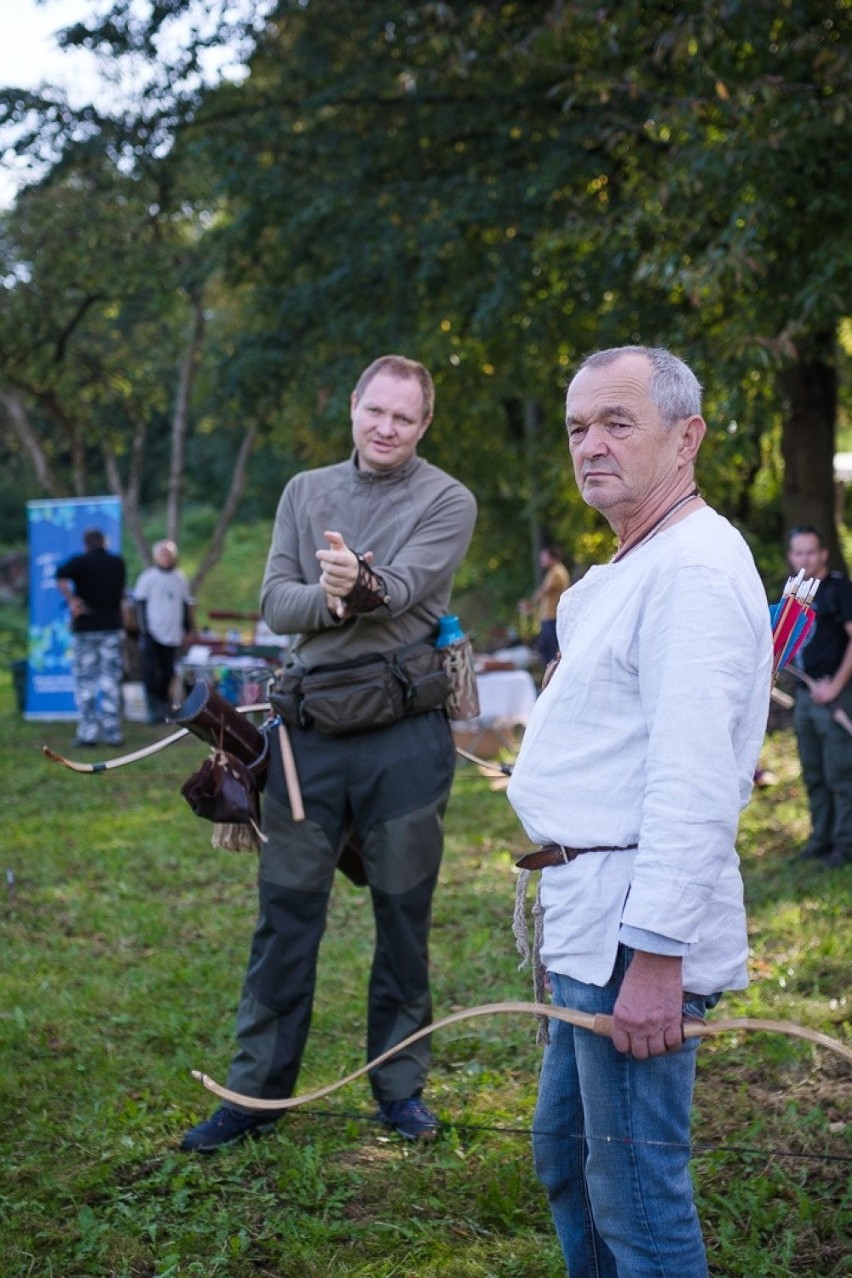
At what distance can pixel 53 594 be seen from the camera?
50.3 feet

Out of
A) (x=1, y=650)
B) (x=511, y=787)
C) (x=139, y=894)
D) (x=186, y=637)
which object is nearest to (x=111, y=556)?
(x=186, y=637)

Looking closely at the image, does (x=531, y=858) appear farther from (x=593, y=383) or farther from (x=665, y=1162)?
(x=593, y=383)

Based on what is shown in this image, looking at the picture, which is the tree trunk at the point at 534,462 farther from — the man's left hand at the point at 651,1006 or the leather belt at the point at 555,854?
the man's left hand at the point at 651,1006

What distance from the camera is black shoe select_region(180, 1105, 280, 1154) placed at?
3.86 metres

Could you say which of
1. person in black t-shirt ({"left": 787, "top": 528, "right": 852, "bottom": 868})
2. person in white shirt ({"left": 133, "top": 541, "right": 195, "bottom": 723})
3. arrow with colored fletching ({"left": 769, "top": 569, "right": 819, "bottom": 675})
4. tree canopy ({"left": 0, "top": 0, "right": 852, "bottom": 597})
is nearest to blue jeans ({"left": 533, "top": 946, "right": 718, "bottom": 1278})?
arrow with colored fletching ({"left": 769, "top": 569, "right": 819, "bottom": 675})

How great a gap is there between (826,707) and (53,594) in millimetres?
9975

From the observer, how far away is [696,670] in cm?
209

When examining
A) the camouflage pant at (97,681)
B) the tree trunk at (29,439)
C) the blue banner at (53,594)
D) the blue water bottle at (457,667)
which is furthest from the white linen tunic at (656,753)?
the tree trunk at (29,439)

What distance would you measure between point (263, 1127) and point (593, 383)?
2.54 m

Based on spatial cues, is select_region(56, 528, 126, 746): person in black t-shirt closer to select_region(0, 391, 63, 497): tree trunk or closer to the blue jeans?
select_region(0, 391, 63, 497): tree trunk

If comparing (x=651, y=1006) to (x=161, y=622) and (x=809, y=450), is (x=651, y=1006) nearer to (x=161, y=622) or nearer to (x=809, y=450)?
(x=809, y=450)

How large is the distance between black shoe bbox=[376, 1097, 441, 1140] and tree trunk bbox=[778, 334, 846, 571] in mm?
9357

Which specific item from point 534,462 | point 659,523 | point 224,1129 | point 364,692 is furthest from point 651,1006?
point 534,462

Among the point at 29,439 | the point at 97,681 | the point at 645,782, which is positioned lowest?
the point at 97,681
